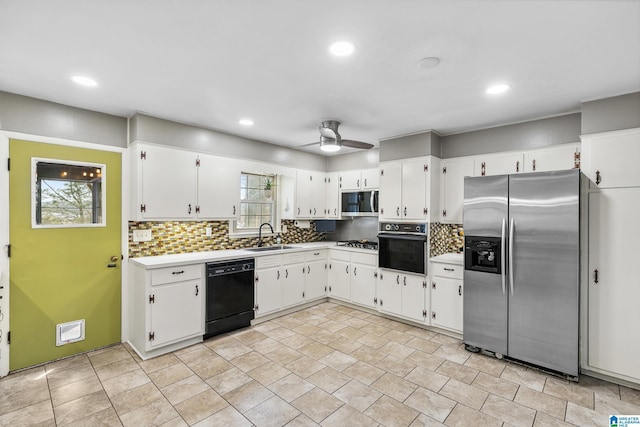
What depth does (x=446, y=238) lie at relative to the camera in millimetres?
4383

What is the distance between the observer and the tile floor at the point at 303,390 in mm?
2242

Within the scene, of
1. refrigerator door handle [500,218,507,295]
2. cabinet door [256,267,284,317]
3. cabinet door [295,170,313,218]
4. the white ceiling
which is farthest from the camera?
cabinet door [295,170,313,218]

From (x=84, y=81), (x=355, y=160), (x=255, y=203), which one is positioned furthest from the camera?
(x=355, y=160)

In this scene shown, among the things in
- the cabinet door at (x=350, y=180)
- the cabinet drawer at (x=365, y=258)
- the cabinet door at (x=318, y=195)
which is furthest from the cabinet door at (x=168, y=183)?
the cabinet door at (x=350, y=180)

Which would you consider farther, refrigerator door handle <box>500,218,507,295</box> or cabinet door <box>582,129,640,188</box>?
refrigerator door handle <box>500,218,507,295</box>

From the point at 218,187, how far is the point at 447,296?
10.5 ft

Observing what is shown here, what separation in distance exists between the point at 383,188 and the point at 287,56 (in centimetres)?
269

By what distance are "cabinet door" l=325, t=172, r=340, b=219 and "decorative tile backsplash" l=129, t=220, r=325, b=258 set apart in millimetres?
1443

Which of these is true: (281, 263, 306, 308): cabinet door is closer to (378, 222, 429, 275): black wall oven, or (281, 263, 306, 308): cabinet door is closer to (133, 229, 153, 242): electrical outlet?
(378, 222, 429, 275): black wall oven

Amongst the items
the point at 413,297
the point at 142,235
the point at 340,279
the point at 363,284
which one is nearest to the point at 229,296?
the point at 142,235

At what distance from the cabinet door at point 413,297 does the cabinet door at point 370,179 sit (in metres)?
1.55

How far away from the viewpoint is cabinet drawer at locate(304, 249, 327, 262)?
4.77 m

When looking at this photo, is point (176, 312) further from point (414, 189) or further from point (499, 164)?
point (499, 164)

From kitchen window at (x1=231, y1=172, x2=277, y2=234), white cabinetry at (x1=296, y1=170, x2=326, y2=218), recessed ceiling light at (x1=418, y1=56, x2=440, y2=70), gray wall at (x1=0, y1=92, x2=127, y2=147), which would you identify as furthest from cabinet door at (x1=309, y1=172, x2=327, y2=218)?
recessed ceiling light at (x1=418, y1=56, x2=440, y2=70)
